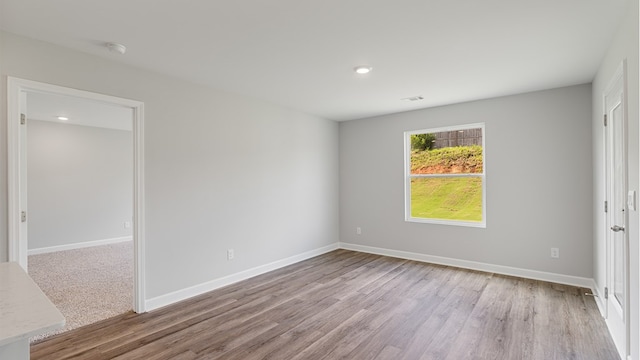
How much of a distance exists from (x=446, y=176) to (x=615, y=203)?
2.27 meters

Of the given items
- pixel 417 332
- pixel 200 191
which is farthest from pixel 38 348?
pixel 417 332

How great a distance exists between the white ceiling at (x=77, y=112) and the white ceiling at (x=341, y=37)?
1920 millimetres

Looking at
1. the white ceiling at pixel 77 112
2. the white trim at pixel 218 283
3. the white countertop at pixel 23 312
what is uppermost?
the white ceiling at pixel 77 112

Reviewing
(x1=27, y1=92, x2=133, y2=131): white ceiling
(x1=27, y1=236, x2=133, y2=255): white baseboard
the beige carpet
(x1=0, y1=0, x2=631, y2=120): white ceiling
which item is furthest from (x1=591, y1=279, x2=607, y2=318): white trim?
(x1=27, y1=236, x2=133, y2=255): white baseboard

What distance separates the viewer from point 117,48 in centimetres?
261

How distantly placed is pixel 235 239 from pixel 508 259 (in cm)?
366

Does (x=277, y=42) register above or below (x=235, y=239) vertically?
above

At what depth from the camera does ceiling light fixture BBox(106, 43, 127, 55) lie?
8.43 feet

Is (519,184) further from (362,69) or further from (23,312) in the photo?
(23,312)

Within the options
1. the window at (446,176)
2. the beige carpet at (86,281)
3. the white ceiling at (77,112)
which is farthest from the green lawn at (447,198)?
the white ceiling at (77,112)

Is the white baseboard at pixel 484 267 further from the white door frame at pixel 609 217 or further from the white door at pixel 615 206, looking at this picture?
the white door at pixel 615 206

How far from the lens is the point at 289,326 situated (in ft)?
9.19

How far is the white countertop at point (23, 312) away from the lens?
33.0 inches

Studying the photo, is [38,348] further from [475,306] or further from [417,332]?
[475,306]
